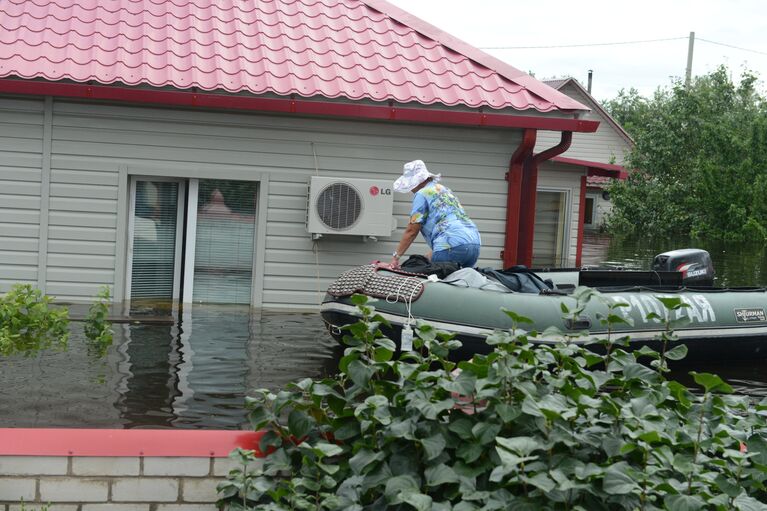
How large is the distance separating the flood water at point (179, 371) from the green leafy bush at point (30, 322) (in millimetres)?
201

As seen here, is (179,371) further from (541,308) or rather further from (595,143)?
(595,143)

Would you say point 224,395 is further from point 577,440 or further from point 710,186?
point 710,186

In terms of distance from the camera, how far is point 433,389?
12.5 ft

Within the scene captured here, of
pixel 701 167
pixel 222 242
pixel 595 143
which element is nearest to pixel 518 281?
pixel 222 242

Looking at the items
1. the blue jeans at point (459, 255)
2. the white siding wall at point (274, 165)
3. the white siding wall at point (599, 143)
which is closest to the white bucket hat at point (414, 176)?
the blue jeans at point (459, 255)

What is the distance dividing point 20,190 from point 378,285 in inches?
174

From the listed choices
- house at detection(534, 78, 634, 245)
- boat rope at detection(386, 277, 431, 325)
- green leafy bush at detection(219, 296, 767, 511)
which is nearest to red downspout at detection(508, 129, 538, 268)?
boat rope at detection(386, 277, 431, 325)

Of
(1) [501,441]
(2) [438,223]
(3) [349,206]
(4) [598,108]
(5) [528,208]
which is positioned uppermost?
(4) [598,108]

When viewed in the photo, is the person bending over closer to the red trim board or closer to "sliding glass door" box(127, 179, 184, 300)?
"sliding glass door" box(127, 179, 184, 300)

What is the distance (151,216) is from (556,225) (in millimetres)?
13618

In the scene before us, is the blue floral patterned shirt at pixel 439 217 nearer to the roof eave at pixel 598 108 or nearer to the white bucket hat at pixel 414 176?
the white bucket hat at pixel 414 176

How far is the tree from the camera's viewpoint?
114 feet

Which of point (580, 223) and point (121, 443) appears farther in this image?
point (580, 223)

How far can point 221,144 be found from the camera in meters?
10.8
